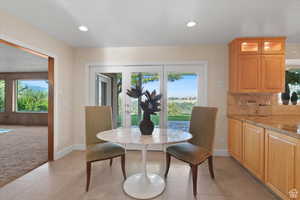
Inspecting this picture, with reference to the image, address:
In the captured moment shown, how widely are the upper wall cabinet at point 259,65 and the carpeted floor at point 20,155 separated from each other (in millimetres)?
3976

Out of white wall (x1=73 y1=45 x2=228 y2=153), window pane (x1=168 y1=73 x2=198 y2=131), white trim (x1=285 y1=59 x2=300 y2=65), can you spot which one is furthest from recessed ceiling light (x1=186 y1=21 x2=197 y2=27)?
white trim (x1=285 y1=59 x2=300 y2=65)

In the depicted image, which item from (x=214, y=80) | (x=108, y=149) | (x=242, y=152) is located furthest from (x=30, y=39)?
(x=242, y=152)

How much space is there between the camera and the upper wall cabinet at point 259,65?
269cm

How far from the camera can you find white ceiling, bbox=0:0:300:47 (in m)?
1.81

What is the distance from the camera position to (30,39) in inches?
91.9

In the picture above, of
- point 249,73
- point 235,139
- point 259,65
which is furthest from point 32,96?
point 259,65

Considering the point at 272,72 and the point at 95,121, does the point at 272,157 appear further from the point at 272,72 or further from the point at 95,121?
the point at 95,121

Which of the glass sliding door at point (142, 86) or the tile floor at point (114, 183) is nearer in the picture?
the tile floor at point (114, 183)

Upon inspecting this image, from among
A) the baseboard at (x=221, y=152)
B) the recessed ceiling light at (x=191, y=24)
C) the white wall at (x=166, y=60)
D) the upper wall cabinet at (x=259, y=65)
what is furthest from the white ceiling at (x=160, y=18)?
the baseboard at (x=221, y=152)

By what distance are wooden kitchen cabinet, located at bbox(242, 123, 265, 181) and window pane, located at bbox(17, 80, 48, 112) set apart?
7135mm

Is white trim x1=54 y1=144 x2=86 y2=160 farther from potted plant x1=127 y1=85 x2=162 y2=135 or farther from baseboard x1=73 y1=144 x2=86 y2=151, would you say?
potted plant x1=127 y1=85 x2=162 y2=135

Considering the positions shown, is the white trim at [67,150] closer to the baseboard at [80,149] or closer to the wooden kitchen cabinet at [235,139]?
the baseboard at [80,149]

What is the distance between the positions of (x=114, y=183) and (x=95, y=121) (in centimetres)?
95

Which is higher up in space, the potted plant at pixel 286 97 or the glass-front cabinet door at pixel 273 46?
the glass-front cabinet door at pixel 273 46
